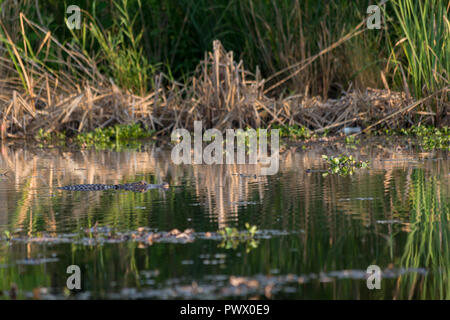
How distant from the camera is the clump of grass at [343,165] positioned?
768cm

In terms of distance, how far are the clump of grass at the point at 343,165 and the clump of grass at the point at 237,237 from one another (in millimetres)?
2847

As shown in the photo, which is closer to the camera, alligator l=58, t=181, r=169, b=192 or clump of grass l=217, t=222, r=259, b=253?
clump of grass l=217, t=222, r=259, b=253

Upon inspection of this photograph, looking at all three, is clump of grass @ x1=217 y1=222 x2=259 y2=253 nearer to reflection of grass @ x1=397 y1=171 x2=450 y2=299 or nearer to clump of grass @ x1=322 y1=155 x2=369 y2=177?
reflection of grass @ x1=397 y1=171 x2=450 y2=299

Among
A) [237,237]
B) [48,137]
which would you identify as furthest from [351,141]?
[237,237]

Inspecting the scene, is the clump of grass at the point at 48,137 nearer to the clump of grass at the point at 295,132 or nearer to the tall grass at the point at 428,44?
the clump of grass at the point at 295,132

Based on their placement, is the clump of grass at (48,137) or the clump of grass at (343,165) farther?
the clump of grass at (48,137)

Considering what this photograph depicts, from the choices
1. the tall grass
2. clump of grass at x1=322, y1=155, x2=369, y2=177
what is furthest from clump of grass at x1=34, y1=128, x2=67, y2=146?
clump of grass at x1=322, y1=155, x2=369, y2=177

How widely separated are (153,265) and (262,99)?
8.47 metres

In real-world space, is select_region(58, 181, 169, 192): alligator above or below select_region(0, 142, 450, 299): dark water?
above

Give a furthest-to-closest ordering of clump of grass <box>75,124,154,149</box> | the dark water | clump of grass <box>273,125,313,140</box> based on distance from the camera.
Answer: clump of grass <box>75,124,154,149</box> < clump of grass <box>273,125,313,140</box> < the dark water

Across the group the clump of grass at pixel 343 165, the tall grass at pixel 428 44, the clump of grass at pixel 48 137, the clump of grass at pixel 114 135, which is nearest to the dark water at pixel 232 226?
the clump of grass at pixel 343 165

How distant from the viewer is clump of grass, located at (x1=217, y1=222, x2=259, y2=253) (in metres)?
4.60

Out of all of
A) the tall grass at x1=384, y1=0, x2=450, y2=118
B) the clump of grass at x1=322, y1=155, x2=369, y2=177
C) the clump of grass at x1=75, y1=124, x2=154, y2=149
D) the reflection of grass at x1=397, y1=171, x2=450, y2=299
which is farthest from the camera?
the clump of grass at x1=75, y1=124, x2=154, y2=149

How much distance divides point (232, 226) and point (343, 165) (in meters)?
3.15
